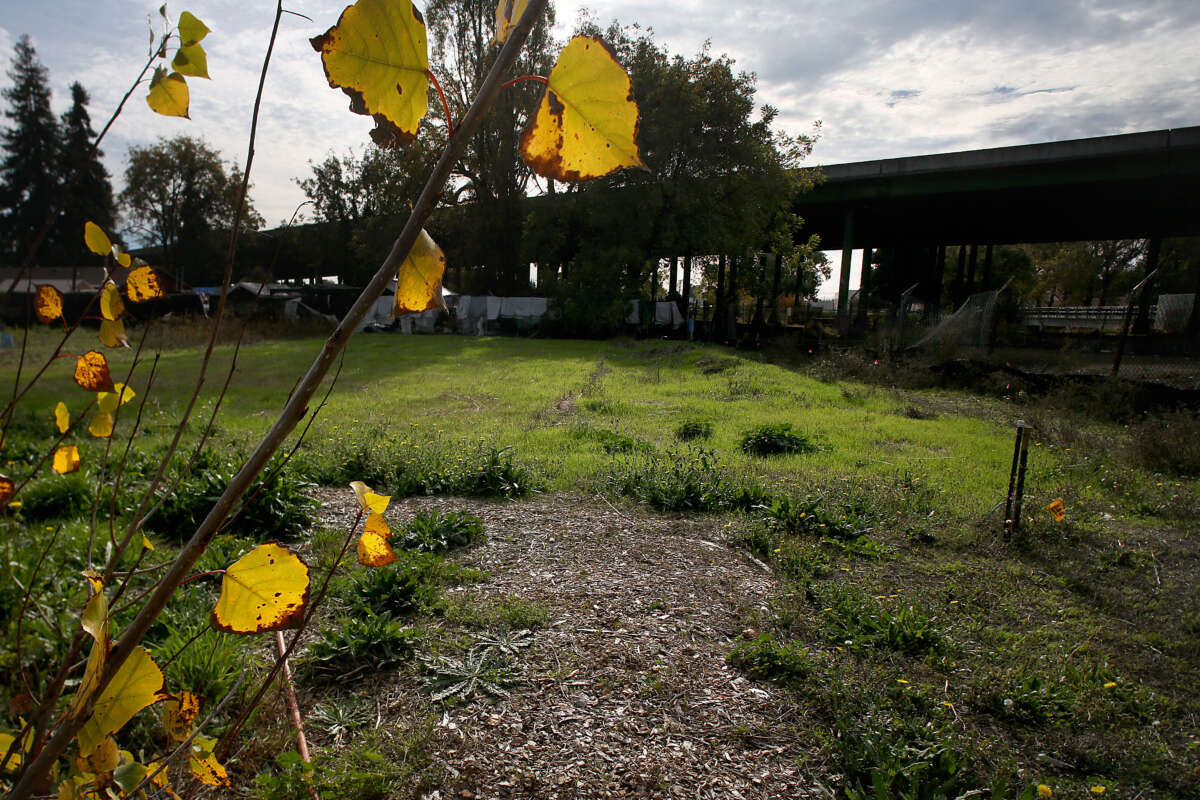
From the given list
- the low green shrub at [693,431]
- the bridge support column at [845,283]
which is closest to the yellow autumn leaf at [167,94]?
the low green shrub at [693,431]

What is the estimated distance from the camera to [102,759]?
68cm

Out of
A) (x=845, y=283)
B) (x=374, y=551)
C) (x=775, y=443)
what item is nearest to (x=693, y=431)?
(x=775, y=443)

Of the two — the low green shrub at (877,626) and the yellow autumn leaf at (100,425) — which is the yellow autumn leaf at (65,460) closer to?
the yellow autumn leaf at (100,425)

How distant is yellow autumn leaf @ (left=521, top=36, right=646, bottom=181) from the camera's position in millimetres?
510

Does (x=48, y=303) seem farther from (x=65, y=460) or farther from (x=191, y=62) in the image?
(x=191, y=62)

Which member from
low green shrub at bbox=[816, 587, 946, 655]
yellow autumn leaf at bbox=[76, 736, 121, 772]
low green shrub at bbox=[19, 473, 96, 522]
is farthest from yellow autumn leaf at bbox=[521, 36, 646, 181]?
low green shrub at bbox=[19, 473, 96, 522]

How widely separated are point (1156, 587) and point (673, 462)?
331 centimetres

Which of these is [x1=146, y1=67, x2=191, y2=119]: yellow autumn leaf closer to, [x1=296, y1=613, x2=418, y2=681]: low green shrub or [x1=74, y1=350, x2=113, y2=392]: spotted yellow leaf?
[x1=74, y1=350, x2=113, y2=392]: spotted yellow leaf

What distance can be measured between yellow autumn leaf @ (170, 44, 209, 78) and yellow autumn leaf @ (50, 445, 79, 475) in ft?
2.48

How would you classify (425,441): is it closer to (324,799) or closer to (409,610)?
(409,610)

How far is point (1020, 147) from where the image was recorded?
63.0 ft

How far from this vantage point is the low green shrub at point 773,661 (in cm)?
269

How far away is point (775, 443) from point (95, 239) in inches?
249

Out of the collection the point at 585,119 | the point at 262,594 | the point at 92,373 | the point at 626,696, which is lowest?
the point at 626,696
